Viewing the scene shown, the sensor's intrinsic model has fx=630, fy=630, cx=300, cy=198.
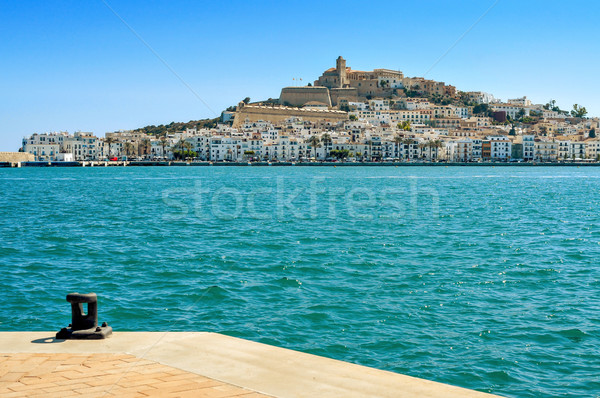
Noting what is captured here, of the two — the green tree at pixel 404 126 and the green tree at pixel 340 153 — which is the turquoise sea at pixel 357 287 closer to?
the green tree at pixel 340 153

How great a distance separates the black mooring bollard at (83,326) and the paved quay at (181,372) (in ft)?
0.38

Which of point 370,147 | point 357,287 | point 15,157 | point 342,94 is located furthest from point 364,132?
point 357,287

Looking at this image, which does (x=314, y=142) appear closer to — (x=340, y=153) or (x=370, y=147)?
(x=340, y=153)

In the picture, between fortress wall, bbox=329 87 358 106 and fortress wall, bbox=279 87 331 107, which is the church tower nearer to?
fortress wall, bbox=329 87 358 106

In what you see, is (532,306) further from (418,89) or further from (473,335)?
(418,89)

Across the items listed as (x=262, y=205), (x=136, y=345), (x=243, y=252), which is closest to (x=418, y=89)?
(x=262, y=205)

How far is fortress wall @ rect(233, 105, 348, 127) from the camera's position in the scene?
6127 inches

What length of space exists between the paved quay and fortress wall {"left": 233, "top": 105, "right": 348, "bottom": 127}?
150m

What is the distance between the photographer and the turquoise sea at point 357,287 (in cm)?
866

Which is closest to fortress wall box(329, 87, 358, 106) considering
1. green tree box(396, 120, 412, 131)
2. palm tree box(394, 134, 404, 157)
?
green tree box(396, 120, 412, 131)

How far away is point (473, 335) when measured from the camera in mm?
9391

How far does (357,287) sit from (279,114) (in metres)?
148

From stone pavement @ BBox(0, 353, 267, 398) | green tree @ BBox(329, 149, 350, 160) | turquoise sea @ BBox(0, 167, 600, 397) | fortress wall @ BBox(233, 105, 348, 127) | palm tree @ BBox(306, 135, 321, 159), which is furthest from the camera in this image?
fortress wall @ BBox(233, 105, 348, 127)

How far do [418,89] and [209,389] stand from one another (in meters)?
185
